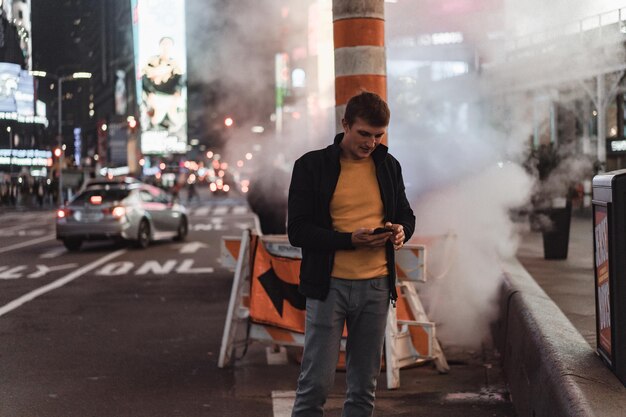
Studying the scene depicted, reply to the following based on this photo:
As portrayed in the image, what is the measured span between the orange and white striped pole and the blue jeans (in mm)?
2742

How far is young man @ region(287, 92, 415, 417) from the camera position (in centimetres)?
325

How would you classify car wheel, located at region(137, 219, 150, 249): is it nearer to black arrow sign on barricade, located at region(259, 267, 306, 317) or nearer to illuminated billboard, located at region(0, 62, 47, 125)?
black arrow sign on barricade, located at region(259, 267, 306, 317)

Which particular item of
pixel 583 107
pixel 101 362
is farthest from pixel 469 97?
pixel 583 107

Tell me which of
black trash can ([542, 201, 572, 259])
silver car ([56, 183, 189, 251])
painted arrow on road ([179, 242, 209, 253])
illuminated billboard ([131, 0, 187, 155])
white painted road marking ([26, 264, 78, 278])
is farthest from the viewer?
illuminated billboard ([131, 0, 187, 155])

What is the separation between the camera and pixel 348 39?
584 centimetres

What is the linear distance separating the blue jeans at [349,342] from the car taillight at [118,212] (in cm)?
1325

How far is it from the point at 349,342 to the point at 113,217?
43.5 ft

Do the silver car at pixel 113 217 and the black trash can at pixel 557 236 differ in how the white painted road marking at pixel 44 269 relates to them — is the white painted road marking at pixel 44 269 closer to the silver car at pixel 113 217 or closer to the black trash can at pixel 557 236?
the silver car at pixel 113 217

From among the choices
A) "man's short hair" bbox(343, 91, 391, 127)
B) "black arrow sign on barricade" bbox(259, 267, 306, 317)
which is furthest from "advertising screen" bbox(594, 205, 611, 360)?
"black arrow sign on barricade" bbox(259, 267, 306, 317)

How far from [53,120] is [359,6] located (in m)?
64.3

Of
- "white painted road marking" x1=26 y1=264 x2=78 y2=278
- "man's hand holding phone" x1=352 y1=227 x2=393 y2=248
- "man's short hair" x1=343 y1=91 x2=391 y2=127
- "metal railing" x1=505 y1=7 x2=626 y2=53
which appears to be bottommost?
"white painted road marking" x1=26 y1=264 x2=78 y2=278

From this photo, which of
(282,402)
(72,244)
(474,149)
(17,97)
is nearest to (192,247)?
(72,244)

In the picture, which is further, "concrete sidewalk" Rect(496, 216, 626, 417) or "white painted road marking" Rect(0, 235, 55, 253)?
"white painted road marking" Rect(0, 235, 55, 253)

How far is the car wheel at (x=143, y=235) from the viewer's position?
1642 centimetres
